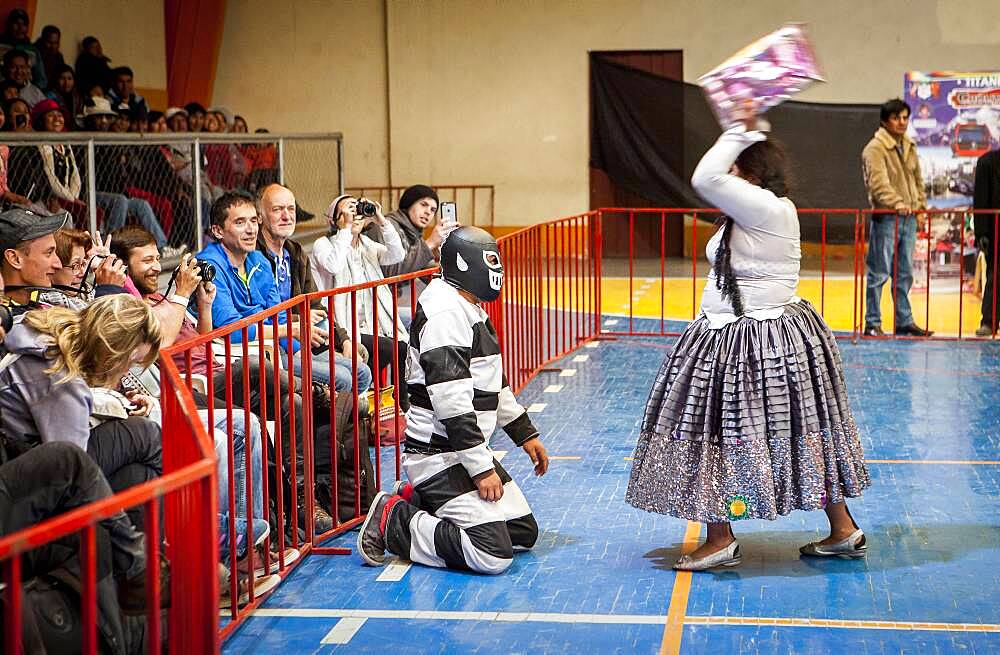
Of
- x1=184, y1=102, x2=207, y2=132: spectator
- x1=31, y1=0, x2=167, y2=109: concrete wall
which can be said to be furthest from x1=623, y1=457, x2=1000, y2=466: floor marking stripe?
x1=31, y1=0, x2=167, y2=109: concrete wall

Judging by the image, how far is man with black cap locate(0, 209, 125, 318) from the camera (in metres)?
4.53

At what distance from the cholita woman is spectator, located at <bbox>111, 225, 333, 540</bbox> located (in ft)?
4.80

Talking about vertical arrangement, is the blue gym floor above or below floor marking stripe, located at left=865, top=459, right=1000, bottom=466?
below

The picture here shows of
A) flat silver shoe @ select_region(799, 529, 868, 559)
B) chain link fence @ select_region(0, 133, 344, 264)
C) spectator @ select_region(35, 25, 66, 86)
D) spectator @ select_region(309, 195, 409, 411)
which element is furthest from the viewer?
spectator @ select_region(35, 25, 66, 86)

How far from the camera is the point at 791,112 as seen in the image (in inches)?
581

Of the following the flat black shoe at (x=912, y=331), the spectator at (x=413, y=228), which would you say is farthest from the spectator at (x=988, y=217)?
Result: the spectator at (x=413, y=228)

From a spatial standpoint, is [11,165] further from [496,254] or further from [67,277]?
[496,254]

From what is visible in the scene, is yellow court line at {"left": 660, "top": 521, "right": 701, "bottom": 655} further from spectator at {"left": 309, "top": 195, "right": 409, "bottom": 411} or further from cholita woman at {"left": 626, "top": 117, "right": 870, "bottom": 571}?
spectator at {"left": 309, "top": 195, "right": 409, "bottom": 411}

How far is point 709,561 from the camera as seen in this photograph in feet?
15.4

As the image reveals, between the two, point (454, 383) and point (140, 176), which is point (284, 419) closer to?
point (454, 383)

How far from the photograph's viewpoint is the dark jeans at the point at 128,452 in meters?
3.95

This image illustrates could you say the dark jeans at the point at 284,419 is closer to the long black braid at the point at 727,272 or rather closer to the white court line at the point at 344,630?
the white court line at the point at 344,630

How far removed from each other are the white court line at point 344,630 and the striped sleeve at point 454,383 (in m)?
0.70

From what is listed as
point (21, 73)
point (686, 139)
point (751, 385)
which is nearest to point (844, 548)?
point (751, 385)
